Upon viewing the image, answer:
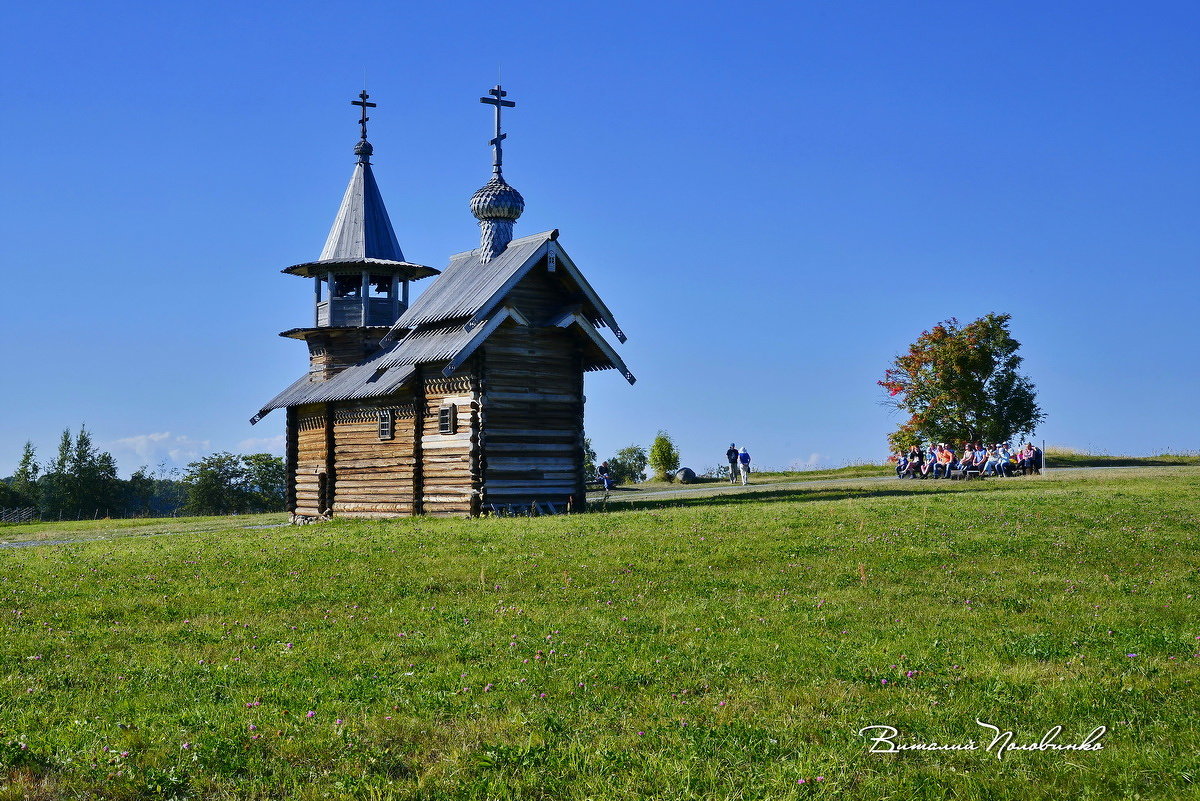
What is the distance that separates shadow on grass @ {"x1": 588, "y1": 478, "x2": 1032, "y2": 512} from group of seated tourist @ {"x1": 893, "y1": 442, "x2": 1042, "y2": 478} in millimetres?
4119

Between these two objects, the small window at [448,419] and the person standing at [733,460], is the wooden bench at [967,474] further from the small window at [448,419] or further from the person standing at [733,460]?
the small window at [448,419]

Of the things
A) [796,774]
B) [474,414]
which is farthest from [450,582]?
[474,414]

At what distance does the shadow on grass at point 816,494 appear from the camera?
35.7 meters

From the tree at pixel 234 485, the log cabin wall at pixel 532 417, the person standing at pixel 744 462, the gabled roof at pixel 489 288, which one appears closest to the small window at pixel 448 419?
the log cabin wall at pixel 532 417

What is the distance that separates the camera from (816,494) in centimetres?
3859

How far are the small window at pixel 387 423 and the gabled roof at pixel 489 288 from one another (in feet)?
10.2

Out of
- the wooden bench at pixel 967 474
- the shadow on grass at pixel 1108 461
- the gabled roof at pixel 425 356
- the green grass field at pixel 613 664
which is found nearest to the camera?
the green grass field at pixel 613 664

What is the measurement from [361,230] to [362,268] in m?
1.83

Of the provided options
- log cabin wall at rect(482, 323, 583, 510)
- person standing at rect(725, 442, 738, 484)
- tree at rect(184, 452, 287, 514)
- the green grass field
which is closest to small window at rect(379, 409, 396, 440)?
log cabin wall at rect(482, 323, 583, 510)

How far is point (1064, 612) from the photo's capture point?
15.9 meters

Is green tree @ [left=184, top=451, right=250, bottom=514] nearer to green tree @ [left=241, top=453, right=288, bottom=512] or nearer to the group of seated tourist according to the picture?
green tree @ [left=241, top=453, right=288, bottom=512]

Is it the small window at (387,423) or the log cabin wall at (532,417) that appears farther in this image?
the small window at (387,423)

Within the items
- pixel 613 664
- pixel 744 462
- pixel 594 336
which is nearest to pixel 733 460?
pixel 744 462

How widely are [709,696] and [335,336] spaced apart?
34.1 metres
